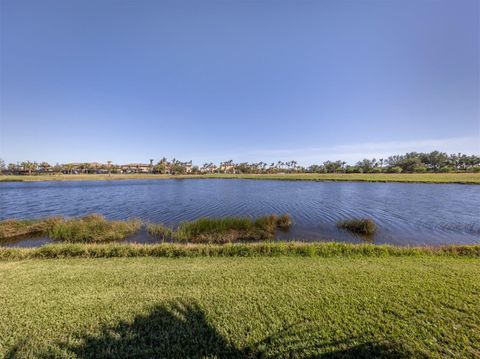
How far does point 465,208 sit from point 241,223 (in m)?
29.1

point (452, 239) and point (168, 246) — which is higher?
point (168, 246)

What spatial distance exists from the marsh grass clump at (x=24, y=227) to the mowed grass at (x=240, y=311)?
11.5 m

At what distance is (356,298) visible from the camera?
17.0ft

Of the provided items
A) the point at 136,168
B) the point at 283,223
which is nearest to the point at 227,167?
the point at 136,168

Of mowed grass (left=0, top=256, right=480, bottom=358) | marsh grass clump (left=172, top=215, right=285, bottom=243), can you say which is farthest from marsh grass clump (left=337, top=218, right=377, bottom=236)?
mowed grass (left=0, top=256, right=480, bottom=358)

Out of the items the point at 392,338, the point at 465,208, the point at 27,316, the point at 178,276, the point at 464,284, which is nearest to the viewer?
the point at 392,338

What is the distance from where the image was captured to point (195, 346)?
3.78 metres

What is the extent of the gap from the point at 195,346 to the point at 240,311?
1247 mm

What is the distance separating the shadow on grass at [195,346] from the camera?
11.7ft

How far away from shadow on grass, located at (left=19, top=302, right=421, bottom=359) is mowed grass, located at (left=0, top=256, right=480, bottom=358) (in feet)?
0.06

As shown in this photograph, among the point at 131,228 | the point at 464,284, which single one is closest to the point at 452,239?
the point at 464,284

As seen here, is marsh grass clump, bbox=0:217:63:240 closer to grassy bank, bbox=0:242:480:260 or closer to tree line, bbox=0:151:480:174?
grassy bank, bbox=0:242:480:260

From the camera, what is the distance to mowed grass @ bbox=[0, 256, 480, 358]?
3.72 m

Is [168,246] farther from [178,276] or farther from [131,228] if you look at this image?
[131,228]
